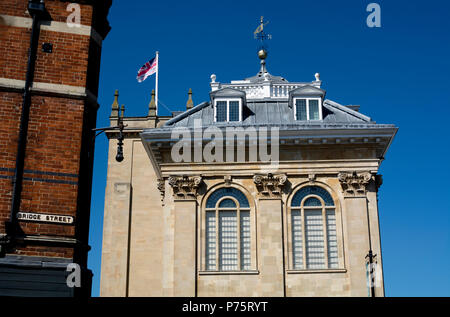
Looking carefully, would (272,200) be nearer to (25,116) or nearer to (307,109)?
(307,109)

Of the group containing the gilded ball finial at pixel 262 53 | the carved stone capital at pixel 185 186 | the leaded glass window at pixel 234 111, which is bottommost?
the carved stone capital at pixel 185 186

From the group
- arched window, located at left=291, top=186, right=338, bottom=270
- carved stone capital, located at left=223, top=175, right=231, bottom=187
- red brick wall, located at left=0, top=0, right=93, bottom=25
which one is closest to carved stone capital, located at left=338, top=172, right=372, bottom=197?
arched window, located at left=291, top=186, right=338, bottom=270

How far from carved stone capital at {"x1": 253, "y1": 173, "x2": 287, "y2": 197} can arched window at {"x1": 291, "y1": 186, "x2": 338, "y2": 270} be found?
36.8 inches

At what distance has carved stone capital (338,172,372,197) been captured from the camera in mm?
29547

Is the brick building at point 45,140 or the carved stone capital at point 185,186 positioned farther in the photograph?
the carved stone capital at point 185,186

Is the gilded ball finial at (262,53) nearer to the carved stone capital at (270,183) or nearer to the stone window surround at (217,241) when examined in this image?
the carved stone capital at (270,183)

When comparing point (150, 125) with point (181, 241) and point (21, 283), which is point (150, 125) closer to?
point (181, 241)

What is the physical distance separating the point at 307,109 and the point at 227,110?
4178 millimetres

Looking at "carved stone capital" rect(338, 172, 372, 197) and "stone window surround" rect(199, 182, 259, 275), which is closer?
"stone window surround" rect(199, 182, 259, 275)

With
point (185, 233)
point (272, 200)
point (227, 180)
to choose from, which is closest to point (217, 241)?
point (185, 233)

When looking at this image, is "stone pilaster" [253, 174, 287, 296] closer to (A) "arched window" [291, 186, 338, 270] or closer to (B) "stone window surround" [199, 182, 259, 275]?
(B) "stone window surround" [199, 182, 259, 275]

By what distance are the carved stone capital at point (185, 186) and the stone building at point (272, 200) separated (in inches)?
2.0

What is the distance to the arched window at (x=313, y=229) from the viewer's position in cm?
2905

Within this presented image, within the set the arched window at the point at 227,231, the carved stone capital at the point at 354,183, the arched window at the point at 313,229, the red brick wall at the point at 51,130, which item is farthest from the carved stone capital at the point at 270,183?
the red brick wall at the point at 51,130
